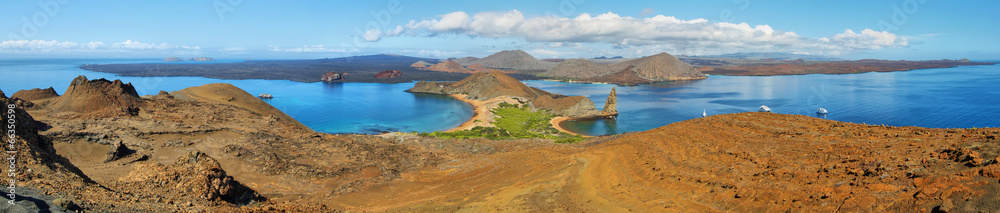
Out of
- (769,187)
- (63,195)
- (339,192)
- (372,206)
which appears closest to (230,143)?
(339,192)

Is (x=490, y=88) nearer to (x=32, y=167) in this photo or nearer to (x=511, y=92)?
(x=511, y=92)

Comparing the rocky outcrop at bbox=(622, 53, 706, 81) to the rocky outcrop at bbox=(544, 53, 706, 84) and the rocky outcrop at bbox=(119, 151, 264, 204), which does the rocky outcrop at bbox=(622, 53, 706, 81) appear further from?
the rocky outcrop at bbox=(119, 151, 264, 204)

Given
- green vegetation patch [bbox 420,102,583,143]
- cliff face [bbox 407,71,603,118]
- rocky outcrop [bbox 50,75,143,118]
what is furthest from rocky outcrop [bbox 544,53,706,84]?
rocky outcrop [bbox 50,75,143,118]

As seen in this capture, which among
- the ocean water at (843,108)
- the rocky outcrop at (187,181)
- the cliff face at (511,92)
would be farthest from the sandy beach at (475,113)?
the rocky outcrop at (187,181)

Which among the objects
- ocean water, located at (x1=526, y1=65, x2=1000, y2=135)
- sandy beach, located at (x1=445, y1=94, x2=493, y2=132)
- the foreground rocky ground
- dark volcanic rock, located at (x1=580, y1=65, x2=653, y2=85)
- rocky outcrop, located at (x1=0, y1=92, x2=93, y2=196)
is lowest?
sandy beach, located at (x1=445, y1=94, x2=493, y2=132)

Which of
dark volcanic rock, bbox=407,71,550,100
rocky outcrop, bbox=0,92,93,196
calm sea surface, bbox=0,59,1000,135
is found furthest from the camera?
dark volcanic rock, bbox=407,71,550,100

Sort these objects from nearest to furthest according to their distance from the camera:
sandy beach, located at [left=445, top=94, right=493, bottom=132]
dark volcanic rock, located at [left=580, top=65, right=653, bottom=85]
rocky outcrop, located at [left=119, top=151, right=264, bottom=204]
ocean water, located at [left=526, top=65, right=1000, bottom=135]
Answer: rocky outcrop, located at [left=119, top=151, right=264, bottom=204] < sandy beach, located at [left=445, top=94, right=493, bottom=132] < ocean water, located at [left=526, top=65, right=1000, bottom=135] < dark volcanic rock, located at [left=580, top=65, right=653, bottom=85]

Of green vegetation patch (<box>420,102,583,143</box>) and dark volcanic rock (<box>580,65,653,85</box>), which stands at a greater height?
dark volcanic rock (<box>580,65,653,85</box>)
